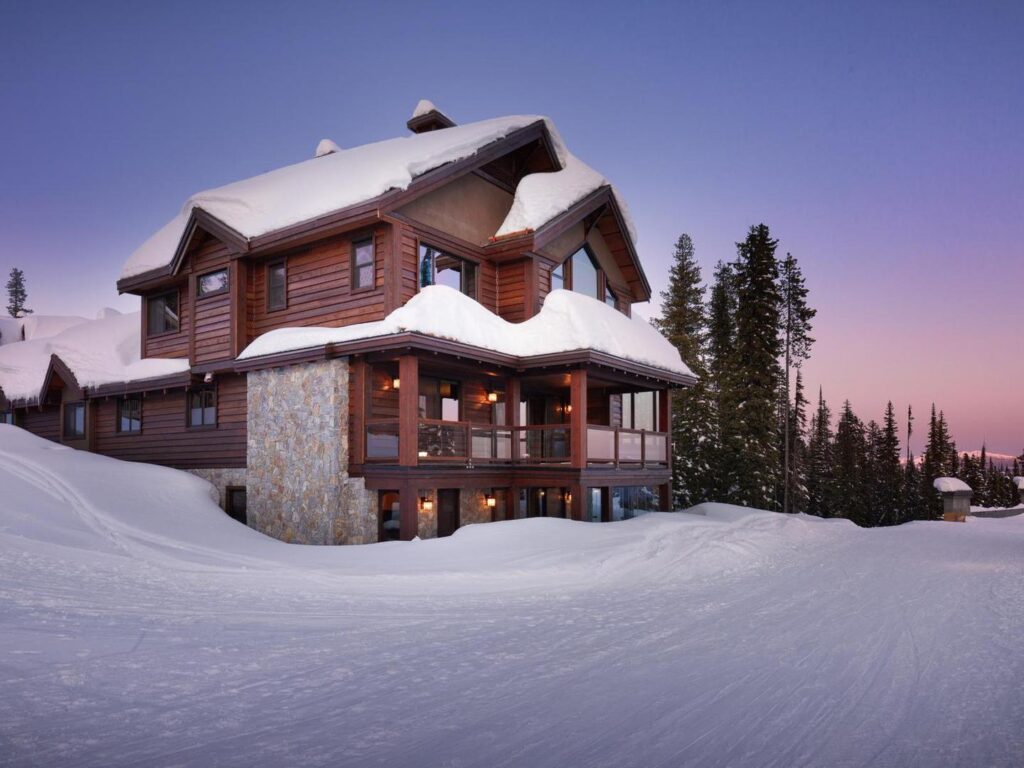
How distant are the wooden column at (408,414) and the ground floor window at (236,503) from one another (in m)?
6.51

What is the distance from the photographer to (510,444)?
17.8 metres

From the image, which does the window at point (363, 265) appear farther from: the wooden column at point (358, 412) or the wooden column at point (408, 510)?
the wooden column at point (408, 510)

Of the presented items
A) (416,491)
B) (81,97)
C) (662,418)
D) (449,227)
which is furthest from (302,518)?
(81,97)

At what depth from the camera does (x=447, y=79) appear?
28.2 meters

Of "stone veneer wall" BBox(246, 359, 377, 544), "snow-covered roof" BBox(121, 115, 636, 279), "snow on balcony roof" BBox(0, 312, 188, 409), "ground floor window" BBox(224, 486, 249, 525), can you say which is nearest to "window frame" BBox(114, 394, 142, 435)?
"snow on balcony roof" BBox(0, 312, 188, 409)

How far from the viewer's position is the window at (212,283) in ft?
66.3

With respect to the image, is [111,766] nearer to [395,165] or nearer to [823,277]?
[395,165]

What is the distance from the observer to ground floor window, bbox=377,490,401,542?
1591 cm

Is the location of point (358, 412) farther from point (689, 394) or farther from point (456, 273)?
point (689, 394)

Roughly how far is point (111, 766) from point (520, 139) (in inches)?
750

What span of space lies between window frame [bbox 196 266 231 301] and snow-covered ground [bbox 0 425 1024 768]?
8150 mm

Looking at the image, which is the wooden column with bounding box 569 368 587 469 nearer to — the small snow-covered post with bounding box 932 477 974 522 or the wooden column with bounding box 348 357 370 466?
the wooden column with bounding box 348 357 370 466

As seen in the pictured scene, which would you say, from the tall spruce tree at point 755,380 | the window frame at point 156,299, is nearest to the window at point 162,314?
the window frame at point 156,299

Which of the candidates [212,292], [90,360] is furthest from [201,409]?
[90,360]
